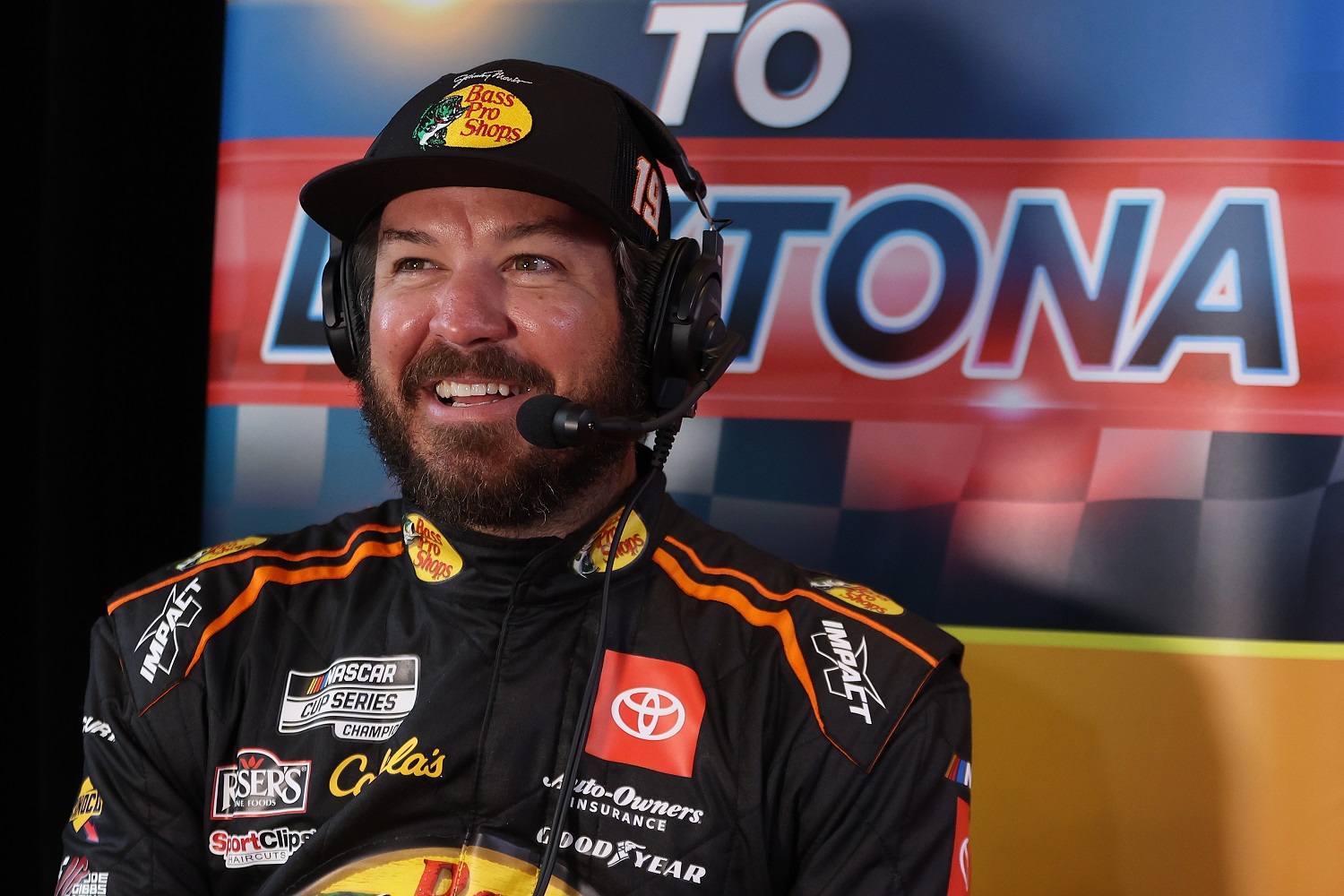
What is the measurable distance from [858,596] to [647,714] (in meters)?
0.27

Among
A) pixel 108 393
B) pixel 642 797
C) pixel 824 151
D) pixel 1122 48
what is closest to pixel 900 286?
pixel 824 151

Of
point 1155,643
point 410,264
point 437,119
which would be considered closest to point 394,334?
point 410,264

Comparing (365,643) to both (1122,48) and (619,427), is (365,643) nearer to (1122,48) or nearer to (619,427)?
(619,427)

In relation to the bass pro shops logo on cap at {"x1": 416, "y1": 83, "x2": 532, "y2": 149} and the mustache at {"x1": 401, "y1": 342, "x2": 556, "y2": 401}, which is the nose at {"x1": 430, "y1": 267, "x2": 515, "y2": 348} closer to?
the mustache at {"x1": 401, "y1": 342, "x2": 556, "y2": 401}

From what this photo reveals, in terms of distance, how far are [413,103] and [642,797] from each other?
0.71 m

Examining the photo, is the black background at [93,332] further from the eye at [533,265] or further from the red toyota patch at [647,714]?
the red toyota patch at [647,714]

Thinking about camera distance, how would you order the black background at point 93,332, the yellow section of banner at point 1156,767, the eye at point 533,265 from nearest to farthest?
the eye at point 533,265, the yellow section of banner at point 1156,767, the black background at point 93,332

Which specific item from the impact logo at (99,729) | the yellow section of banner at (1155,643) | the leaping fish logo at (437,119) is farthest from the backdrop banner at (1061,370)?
the impact logo at (99,729)

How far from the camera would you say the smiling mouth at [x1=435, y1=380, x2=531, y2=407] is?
1076mm

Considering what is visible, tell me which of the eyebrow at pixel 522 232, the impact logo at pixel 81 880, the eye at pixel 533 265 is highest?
the eyebrow at pixel 522 232

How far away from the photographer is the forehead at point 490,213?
3.59 feet

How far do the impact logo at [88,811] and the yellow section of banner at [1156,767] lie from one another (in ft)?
3.30

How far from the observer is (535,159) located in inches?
41.3

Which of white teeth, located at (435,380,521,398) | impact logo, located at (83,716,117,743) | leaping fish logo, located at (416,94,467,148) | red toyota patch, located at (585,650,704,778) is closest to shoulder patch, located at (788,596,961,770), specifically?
red toyota patch, located at (585,650,704,778)
